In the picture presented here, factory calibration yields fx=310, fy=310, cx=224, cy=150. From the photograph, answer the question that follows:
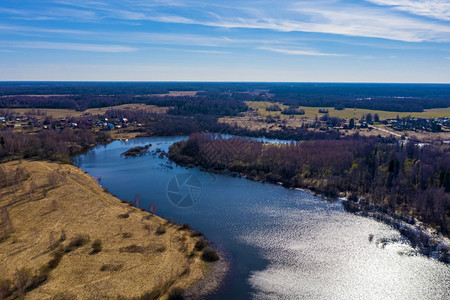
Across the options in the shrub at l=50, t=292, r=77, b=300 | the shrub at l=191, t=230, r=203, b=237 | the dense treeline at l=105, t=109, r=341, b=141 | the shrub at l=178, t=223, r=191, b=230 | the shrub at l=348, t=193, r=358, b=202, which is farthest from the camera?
the dense treeline at l=105, t=109, r=341, b=141

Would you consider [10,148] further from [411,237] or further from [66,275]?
[411,237]

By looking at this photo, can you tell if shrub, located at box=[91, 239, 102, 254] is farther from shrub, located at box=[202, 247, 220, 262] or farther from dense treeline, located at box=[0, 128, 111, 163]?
dense treeline, located at box=[0, 128, 111, 163]

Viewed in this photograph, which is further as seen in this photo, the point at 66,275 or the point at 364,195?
the point at 364,195

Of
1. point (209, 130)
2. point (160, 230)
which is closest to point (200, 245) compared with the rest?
point (160, 230)

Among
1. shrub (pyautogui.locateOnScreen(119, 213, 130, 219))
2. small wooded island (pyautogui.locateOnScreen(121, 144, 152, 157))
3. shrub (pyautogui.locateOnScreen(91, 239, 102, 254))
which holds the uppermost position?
small wooded island (pyautogui.locateOnScreen(121, 144, 152, 157))

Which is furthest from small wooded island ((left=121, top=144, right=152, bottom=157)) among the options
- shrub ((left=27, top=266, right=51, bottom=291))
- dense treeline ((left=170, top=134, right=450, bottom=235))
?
shrub ((left=27, top=266, right=51, bottom=291))

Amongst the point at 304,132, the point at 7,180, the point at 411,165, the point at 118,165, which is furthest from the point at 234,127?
the point at 7,180

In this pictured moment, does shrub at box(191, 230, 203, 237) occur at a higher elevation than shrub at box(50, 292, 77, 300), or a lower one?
lower
